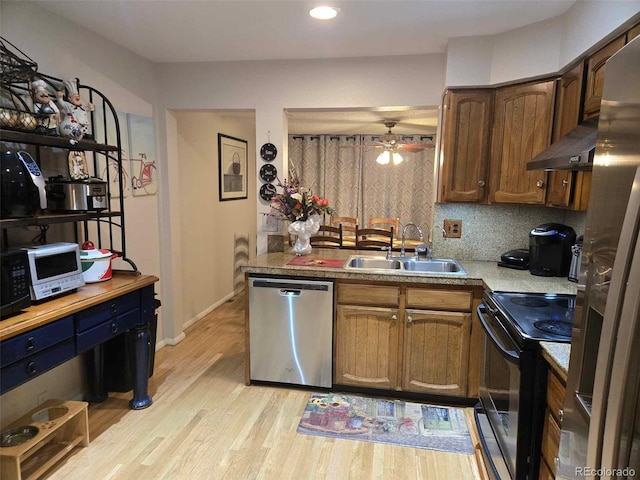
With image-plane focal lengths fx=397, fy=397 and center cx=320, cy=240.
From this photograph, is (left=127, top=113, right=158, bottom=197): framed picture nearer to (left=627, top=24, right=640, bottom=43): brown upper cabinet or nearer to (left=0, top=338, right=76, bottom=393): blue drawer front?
(left=0, top=338, right=76, bottom=393): blue drawer front

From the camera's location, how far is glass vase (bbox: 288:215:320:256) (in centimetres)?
308

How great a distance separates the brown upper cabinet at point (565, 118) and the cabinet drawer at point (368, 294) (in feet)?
3.69

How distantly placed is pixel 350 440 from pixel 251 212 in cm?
393

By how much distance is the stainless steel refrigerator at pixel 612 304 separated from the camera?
0.67m

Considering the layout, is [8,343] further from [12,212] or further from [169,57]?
[169,57]

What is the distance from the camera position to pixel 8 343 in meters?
1.61

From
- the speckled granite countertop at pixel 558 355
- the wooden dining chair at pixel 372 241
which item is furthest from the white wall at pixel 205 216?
the speckled granite countertop at pixel 558 355

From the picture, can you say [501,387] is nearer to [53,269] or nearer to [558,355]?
[558,355]

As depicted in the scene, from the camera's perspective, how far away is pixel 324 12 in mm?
2299

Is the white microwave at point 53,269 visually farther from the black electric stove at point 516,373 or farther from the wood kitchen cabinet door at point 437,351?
the black electric stove at point 516,373

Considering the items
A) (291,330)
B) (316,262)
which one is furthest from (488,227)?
(291,330)

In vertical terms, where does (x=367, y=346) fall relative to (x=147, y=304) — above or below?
below

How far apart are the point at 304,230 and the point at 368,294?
2.48 feet

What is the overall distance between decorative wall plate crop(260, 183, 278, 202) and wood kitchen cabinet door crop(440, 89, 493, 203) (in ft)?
4.50
